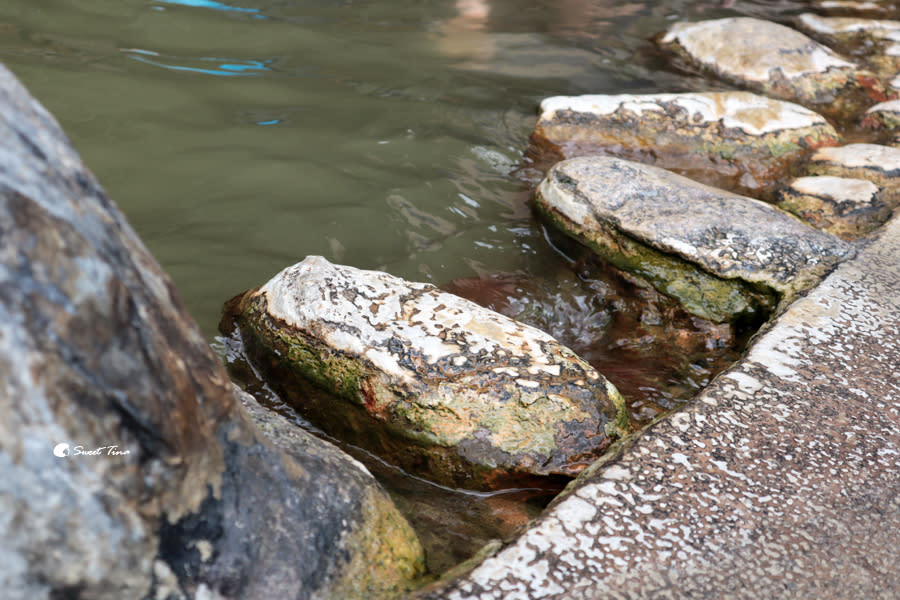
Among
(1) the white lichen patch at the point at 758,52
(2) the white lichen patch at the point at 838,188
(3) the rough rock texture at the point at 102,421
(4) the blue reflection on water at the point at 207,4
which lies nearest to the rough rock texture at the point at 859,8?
(1) the white lichen patch at the point at 758,52

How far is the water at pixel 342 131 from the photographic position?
3.38 metres

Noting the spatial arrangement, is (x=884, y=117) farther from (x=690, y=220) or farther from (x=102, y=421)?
(x=102, y=421)

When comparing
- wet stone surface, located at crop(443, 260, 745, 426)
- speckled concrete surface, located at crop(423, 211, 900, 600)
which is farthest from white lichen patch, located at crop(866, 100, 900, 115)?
speckled concrete surface, located at crop(423, 211, 900, 600)

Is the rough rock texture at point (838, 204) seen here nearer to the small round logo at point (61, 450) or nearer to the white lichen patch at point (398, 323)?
the white lichen patch at point (398, 323)

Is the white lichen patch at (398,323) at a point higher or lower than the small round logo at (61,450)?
lower

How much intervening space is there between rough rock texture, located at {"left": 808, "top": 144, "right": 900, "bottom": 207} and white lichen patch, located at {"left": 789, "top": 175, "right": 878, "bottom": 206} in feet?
0.30

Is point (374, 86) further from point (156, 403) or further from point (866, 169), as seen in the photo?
point (156, 403)

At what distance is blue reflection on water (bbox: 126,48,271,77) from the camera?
4.98 meters

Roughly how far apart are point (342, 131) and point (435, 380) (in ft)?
8.91

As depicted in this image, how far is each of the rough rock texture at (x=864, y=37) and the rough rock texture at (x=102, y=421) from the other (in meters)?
6.40

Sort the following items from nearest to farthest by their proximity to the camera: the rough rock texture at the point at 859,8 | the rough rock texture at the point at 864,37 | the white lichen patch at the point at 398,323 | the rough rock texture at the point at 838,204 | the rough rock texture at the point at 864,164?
1. the white lichen patch at the point at 398,323
2. the rough rock texture at the point at 838,204
3. the rough rock texture at the point at 864,164
4. the rough rock texture at the point at 864,37
5. the rough rock texture at the point at 859,8

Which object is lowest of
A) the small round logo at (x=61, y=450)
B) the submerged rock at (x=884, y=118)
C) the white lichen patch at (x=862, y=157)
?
the submerged rock at (x=884, y=118)

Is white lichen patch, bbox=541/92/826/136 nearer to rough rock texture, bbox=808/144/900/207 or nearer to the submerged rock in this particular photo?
rough rock texture, bbox=808/144/900/207

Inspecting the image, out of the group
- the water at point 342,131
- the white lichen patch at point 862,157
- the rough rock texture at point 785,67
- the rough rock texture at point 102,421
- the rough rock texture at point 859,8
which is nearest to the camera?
the rough rock texture at point 102,421
